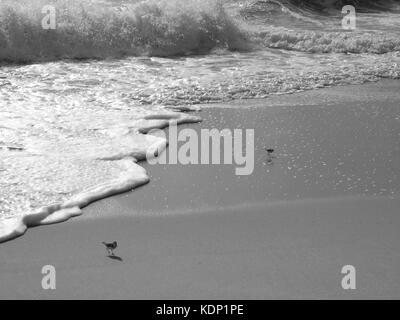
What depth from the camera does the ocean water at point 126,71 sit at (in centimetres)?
490

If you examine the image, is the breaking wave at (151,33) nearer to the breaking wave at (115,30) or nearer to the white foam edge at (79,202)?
the breaking wave at (115,30)

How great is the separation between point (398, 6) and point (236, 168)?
37.8ft

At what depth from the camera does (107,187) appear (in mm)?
4684

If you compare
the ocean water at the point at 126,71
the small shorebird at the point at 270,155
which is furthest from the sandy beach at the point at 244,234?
the ocean water at the point at 126,71

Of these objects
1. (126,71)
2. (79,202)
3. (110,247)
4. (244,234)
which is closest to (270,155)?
(244,234)

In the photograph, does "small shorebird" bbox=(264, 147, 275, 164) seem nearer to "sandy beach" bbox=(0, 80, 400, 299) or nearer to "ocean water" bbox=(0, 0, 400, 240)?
"sandy beach" bbox=(0, 80, 400, 299)

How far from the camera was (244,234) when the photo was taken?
4.07 metres

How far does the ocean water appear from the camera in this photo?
16.1 feet

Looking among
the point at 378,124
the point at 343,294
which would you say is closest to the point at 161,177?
the point at 343,294

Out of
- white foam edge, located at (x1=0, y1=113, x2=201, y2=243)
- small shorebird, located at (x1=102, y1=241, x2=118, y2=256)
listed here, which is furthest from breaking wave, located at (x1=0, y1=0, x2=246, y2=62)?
small shorebird, located at (x1=102, y1=241, x2=118, y2=256)

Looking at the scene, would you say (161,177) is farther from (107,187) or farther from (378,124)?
(378,124)

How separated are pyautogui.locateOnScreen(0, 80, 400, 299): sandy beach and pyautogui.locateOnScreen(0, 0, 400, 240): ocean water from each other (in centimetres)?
33
